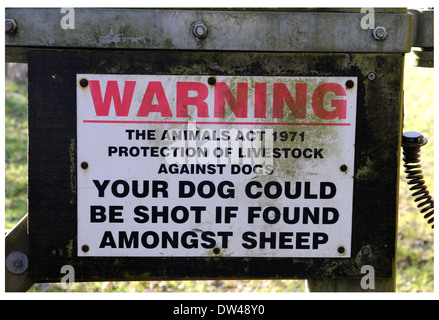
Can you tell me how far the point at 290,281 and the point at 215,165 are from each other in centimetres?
252

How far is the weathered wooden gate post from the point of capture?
2076 mm

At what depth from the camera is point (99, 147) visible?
2.12m

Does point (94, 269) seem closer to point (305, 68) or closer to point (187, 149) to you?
point (187, 149)

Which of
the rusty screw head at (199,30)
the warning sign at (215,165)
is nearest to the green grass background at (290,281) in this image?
the warning sign at (215,165)

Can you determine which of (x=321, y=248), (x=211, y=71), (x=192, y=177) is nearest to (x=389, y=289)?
(x=321, y=248)

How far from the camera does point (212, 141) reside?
212 centimetres

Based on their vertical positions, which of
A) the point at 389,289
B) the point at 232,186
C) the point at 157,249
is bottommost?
the point at 389,289

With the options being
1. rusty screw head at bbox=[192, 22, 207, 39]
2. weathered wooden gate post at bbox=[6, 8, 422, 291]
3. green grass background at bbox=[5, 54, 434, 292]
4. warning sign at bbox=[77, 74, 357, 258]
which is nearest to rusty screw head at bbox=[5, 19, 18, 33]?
weathered wooden gate post at bbox=[6, 8, 422, 291]

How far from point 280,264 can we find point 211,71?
31.1 inches

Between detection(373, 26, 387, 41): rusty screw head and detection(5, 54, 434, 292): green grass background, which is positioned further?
detection(5, 54, 434, 292): green grass background

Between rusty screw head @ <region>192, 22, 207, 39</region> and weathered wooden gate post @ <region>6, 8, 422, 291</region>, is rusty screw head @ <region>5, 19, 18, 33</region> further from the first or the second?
rusty screw head @ <region>192, 22, 207, 39</region>

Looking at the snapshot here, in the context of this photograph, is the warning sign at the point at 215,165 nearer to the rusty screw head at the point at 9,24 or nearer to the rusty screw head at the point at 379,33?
the rusty screw head at the point at 379,33

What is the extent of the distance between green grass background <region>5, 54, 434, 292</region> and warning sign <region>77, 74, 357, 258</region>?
0.63 metres

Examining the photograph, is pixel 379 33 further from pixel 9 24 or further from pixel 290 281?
pixel 290 281
